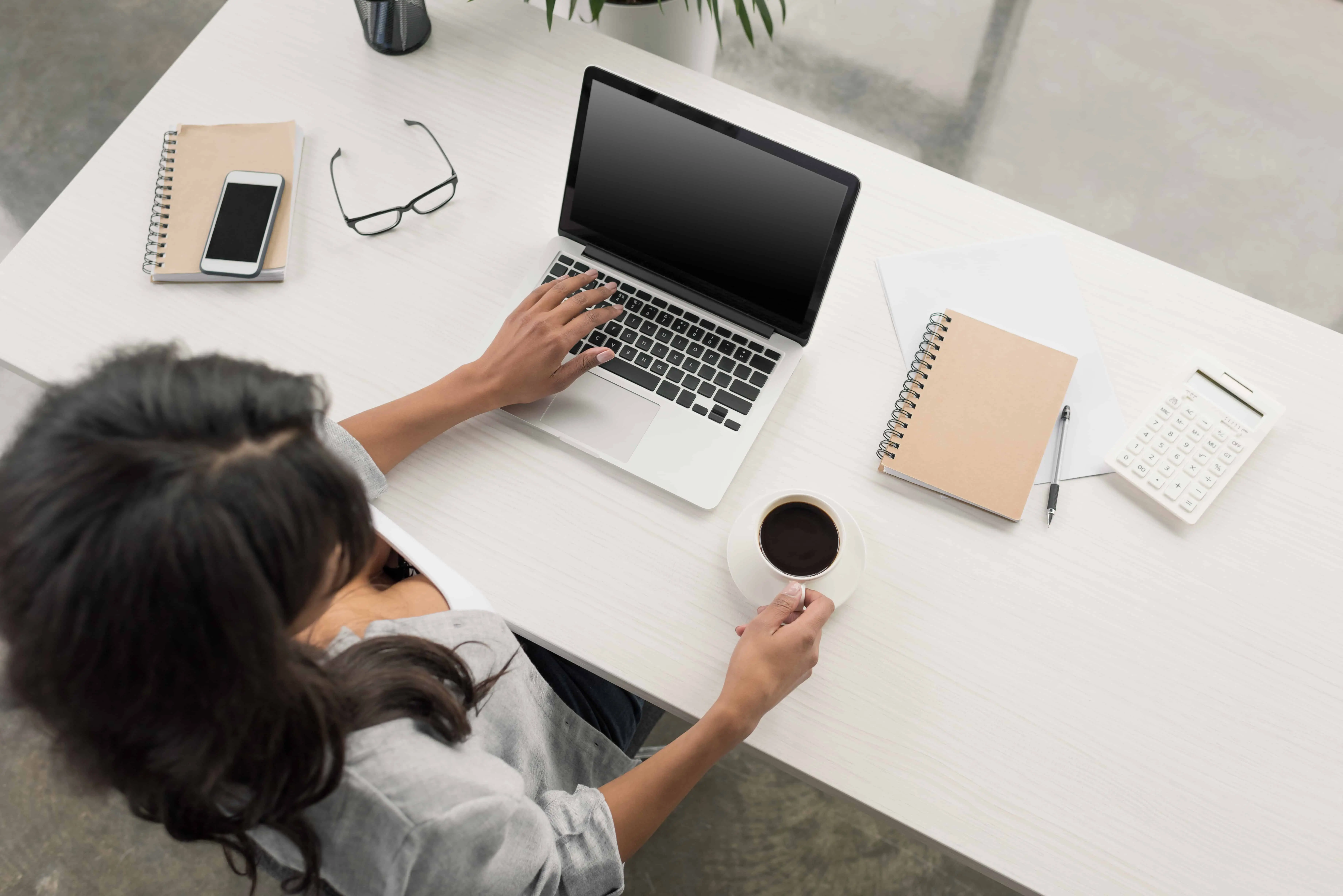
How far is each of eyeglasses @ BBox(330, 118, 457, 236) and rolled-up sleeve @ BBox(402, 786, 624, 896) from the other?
69 centimetres

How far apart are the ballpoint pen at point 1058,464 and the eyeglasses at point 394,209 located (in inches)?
30.4

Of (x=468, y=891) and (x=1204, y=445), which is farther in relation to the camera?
(x=1204, y=445)

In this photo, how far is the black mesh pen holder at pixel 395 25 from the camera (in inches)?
43.8

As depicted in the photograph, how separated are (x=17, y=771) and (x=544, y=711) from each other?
48.6 inches

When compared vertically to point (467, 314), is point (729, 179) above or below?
above

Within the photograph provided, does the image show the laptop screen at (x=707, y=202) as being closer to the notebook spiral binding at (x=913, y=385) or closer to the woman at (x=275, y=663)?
the notebook spiral binding at (x=913, y=385)

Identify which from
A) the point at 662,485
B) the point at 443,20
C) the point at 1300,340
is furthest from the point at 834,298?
the point at 443,20

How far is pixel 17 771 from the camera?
154 centimetres

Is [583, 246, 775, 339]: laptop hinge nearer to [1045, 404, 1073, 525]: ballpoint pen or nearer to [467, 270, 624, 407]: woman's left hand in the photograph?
[467, 270, 624, 407]: woman's left hand

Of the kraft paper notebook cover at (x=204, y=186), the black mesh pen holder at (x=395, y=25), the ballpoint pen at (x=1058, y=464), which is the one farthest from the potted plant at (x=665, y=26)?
the ballpoint pen at (x=1058, y=464)

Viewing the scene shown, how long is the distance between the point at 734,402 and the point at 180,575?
0.60m

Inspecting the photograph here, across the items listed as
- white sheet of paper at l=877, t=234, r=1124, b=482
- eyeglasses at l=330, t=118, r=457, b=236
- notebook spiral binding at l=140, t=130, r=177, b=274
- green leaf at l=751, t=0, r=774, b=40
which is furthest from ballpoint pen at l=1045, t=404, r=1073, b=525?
notebook spiral binding at l=140, t=130, r=177, b=274

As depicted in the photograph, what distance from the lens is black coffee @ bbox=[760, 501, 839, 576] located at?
2.87ft

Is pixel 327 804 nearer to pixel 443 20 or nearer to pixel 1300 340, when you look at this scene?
pixel 443 20
